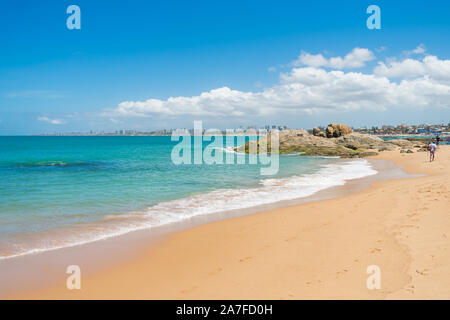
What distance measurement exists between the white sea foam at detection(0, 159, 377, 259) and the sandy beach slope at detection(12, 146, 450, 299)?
220 centimetres

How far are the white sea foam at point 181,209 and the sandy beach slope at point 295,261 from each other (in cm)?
220

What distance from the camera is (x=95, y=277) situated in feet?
21.2

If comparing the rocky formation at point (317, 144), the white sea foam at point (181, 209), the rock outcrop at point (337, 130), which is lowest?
the white sea foam at point (181, 209)

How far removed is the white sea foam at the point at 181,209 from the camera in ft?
29.0

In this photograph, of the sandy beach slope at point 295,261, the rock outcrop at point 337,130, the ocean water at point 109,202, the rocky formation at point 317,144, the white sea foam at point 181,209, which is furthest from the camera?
the rock outcrop at point 337,130

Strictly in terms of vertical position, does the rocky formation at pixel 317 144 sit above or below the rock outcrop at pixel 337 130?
below

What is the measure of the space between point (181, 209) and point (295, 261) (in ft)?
24.1

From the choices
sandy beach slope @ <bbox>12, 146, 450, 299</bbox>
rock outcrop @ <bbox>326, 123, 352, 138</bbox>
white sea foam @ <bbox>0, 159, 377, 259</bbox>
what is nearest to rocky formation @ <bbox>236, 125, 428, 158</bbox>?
rock outcrop @ <bbox>326, 123, 352, 138</bbox>

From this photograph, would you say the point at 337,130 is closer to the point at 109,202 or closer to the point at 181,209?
the point at 181,209

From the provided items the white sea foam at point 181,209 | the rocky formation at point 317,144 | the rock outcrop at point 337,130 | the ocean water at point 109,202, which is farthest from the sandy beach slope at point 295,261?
the rock outcrop at point 337,130

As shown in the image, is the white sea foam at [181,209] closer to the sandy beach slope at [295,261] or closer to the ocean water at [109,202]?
the ocean water at [109,202]

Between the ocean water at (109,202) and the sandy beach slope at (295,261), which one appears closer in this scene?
the sandy beach slope at (295,261)
